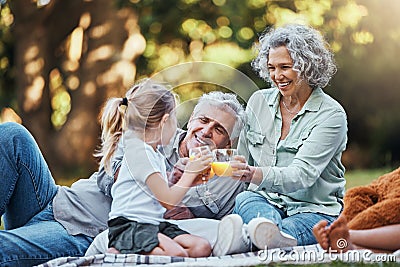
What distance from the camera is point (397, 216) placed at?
2.64 m

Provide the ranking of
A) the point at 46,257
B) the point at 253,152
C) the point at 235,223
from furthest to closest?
the point at 253,152
the point at 46,257
the point at 235,223

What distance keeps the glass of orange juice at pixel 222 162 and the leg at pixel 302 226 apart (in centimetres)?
30

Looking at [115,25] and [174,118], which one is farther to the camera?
[115,25]

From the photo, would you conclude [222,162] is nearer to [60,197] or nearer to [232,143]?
[232,143]

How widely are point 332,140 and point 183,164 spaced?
592 millimetres

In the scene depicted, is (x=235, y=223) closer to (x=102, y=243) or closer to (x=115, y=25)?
(x=102, y=243)

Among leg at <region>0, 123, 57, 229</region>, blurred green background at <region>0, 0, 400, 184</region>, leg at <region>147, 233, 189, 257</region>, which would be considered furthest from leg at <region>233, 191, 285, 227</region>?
blurred green background at <region>0, 0, 400, 184</region>

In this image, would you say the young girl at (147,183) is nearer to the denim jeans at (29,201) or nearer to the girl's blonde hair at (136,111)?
the girl's blonde hair at (136,111)

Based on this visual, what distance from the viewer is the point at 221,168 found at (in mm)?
2732

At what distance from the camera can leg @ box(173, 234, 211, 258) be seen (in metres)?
2.63

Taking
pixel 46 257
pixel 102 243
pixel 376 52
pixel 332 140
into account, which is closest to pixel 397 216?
pixel 332 140

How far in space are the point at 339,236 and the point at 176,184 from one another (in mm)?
577

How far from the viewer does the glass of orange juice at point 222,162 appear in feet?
8.95

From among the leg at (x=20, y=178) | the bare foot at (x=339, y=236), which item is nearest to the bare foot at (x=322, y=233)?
the bare foot at (x=339, y=236)
